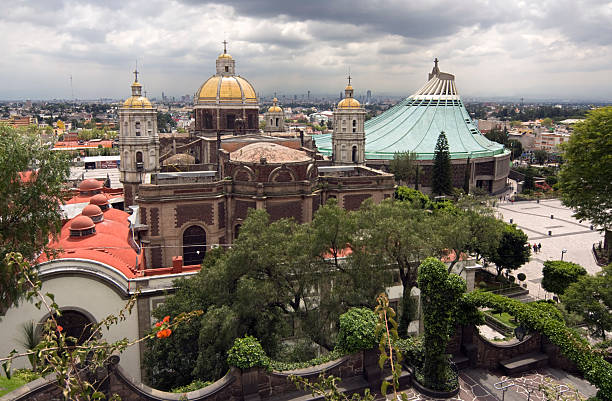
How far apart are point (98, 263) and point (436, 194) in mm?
38382

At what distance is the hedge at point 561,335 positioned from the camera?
10773 mm

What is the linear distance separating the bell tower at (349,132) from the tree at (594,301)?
2362cm

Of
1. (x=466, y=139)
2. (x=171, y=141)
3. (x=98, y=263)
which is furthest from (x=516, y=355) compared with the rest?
(x=466, y=139)

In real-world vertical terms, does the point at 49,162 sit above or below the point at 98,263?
above

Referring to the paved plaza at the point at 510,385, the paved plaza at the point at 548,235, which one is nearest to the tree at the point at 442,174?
the paved plaza at the point at 548,235

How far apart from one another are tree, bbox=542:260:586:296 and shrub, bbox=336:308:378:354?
52.1 ft

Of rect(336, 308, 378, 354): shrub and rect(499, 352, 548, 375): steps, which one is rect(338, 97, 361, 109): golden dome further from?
rect(336, 308, 378, 354): shrub

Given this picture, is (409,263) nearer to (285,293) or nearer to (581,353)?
(285,293)

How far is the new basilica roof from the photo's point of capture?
57031 mm

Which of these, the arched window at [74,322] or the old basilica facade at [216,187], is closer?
the arched window at [74,322]

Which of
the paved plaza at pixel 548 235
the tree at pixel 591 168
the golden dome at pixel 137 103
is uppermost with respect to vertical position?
the golden dome at pixel 137 103

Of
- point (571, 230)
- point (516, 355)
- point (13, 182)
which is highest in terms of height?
point (13, 182)

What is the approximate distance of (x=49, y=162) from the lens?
12703 millimetres

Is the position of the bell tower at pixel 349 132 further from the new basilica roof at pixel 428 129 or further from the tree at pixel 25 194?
the tree at pixel 25 194
